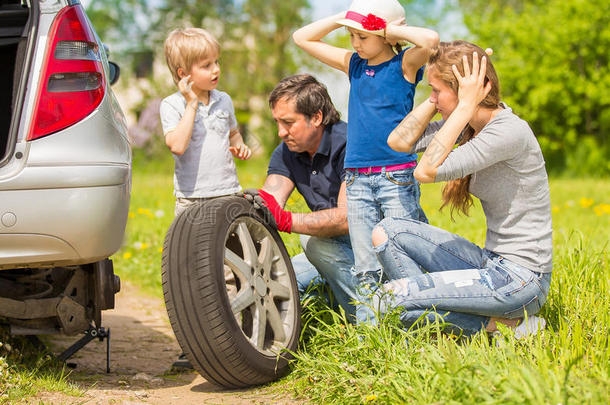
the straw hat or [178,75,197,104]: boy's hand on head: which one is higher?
the straw hat

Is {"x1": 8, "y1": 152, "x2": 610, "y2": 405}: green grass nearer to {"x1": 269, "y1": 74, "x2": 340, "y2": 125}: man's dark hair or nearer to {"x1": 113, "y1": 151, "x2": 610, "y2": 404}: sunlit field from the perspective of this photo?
{"x1": 113, "y1": 151, "x2": 610, "y2": 404}: sunlit field

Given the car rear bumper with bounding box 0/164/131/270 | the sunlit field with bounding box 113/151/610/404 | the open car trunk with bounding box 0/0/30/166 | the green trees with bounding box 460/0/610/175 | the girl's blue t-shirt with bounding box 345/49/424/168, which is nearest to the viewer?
the sunlit field with bounding box 113/151/610/404

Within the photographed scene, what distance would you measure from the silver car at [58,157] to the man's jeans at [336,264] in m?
1.14

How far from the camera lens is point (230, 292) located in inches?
128

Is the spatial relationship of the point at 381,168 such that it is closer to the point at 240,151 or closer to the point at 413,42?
the point at 413,42

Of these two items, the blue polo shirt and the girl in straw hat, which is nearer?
the girl in straw hat

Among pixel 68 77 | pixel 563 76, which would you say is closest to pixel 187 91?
pixel 68 77

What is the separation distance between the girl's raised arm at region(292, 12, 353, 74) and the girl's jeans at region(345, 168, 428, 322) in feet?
1.96

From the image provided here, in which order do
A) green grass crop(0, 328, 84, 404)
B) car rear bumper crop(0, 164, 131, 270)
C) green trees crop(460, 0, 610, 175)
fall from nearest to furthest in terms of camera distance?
car rear bumper crop(0, 164, 131, 270), green grass crop(0, 328, 84, 404), green trees crop(460, 0, 610, 175)

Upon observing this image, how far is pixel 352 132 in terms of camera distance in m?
3.37

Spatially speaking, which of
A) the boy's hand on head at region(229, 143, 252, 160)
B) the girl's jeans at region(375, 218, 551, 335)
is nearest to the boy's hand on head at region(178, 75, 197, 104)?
the boy's hand on head at region(229, 143, 252, 160)

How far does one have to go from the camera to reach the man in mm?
3598

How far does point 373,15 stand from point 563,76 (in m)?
18.6

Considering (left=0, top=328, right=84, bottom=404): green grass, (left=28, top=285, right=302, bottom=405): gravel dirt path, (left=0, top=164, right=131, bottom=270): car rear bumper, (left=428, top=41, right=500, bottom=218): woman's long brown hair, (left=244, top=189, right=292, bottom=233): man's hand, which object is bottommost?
(left=28, top=285, right=302, bottom=405): gravel dirt path
